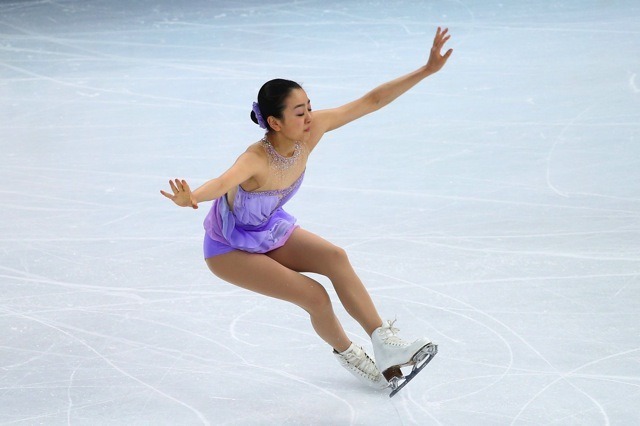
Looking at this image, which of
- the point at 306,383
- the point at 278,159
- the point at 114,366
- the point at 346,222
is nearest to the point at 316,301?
the point at 306,383

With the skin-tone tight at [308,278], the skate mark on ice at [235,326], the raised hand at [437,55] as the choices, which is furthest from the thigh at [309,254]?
the raised hand at [437,55]

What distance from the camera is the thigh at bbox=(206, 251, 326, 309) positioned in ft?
12.6

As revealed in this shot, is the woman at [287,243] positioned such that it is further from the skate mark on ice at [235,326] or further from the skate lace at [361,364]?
the skate mark on ice at [235,326]

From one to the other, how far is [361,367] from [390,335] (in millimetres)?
236

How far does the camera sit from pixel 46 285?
16.5 ft

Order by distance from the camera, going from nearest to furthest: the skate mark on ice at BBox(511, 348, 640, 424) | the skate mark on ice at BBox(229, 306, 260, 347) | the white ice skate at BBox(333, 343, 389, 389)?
the skate mark on ice at BBox(511, 348, 640, 424), the white ice skate at BBox(333, 343, 389, 389), the skate mark on ice at BBox(229, 306, 260, 347)

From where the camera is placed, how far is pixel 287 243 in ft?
13.1

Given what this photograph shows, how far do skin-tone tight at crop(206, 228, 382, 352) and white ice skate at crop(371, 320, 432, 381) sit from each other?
52mm

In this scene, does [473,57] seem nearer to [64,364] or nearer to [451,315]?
[451,315]

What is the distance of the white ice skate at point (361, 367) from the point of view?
3.98 metres

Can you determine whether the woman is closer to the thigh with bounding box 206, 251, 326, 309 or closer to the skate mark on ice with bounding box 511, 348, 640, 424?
the thigh with bounding box 206, 251, 326, 309

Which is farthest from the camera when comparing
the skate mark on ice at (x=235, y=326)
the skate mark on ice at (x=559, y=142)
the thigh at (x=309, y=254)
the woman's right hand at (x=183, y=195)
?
the skate mark on ice at (x=559, y=142)

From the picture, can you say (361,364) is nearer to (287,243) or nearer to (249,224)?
(287,243)

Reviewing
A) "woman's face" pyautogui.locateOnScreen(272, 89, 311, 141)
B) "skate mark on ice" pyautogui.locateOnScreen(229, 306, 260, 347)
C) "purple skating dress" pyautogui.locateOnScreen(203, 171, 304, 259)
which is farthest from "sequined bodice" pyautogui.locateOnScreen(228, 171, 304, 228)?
"skate mark on ice" pyautogui.locateOnScreen(229, 306, 260, 347)
